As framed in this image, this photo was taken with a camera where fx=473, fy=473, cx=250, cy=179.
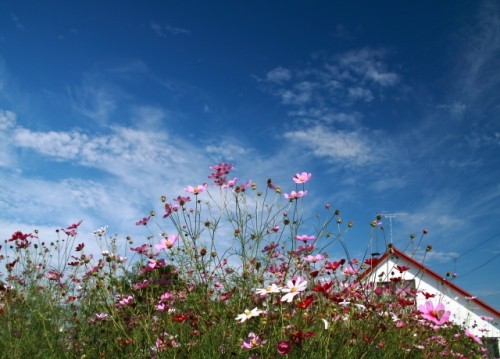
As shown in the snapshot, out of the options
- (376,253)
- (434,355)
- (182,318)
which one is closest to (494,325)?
(434,355)

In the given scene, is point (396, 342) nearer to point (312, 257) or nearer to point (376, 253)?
point (376, 253)

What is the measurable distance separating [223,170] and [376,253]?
126cm

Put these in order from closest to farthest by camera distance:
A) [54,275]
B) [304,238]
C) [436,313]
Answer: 1. [436,313]
2. [304,238]
3. [54,275]

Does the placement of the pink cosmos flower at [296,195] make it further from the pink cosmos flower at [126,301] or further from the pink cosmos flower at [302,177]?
the pink cosmos flower at [126,301]

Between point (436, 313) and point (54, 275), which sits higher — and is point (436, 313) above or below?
below

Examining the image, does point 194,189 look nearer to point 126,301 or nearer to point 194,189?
point 194,189

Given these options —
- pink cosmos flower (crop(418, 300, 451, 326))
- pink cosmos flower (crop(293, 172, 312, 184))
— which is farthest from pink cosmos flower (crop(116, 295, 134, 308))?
pink cosmos flower (crop(418, 300, 451, 326))

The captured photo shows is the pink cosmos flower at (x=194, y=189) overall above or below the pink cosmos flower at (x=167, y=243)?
above

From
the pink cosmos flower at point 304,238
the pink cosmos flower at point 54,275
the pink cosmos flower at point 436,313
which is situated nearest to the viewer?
the pink cosmos flower at point 436,313

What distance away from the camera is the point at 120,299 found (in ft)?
12.2

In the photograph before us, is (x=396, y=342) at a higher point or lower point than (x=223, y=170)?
lower

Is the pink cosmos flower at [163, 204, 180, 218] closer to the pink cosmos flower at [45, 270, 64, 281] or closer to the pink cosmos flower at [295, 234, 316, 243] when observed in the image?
the pink cosmos flower at [295, 234, 316, 243]

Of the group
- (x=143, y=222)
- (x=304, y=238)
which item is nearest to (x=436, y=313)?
(x=304, y=238)

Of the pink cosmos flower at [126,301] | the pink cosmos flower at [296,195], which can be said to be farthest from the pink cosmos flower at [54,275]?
the pink cosmos flower at [296,195]
